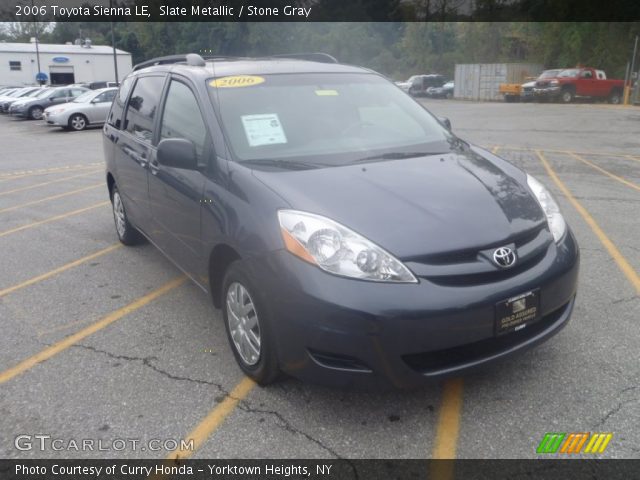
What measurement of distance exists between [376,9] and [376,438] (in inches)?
2849

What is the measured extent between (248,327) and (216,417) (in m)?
0.49

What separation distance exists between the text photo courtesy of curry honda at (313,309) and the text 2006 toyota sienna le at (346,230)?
0.5 inches

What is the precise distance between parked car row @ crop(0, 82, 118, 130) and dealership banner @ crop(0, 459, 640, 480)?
19.2 metres

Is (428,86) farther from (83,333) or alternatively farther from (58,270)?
(83,333)

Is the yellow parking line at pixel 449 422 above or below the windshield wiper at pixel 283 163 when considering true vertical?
below

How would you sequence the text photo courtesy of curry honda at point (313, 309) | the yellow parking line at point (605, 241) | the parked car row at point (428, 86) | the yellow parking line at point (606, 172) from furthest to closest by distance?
the parked car row at point (428, 86) < the yellow parking line at point (606, 172) < the yellow parking line at point (605, 241) < the text photo courtesy of curry honda at point (313, 309)

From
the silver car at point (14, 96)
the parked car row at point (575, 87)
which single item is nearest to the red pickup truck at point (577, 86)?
the parked car row at point (575, 87)

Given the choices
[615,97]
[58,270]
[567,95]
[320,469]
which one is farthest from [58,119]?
[615,97]

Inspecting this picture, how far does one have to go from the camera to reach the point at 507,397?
301 centimetres

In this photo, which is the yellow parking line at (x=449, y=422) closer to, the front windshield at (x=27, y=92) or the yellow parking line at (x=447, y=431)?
the yellow parking line at (x=447, y=431)

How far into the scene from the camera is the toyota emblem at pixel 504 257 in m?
2.71

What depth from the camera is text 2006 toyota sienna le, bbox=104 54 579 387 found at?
2.58 meters

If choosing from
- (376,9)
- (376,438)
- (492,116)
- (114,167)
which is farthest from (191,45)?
(376,438)

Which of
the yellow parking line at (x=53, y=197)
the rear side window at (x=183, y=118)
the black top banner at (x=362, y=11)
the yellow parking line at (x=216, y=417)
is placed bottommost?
the yellow parking line at (x=53, y=197)
